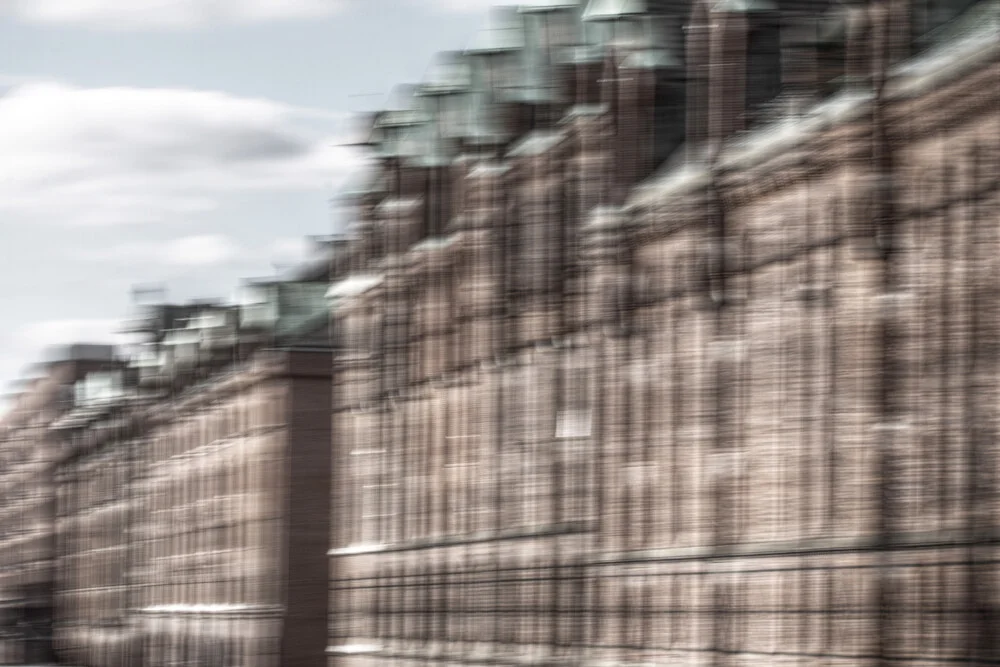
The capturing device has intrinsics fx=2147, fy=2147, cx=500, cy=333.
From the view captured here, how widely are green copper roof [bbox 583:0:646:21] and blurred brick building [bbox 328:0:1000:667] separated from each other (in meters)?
0.07

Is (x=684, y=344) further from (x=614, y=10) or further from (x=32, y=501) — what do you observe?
(x=32, y=501)

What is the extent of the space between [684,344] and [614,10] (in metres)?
5.05

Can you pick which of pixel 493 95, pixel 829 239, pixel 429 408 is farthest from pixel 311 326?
pixel 829 239

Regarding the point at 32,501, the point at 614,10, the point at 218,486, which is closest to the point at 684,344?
the point at 614,10

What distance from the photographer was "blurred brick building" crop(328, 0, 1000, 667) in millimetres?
18422

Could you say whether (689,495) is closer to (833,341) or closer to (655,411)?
(655,411)

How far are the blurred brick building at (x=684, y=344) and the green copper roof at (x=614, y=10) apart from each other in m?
0.07

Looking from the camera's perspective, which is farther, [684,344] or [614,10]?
[614,10]

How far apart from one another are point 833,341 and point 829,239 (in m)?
1.19

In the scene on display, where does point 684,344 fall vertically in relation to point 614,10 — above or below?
below

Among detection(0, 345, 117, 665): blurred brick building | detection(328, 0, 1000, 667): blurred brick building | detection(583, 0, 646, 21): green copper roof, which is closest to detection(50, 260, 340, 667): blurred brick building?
detection(0, 345, 117, 665): blurred brick building

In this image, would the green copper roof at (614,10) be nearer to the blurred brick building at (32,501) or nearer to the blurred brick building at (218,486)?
the blurred brick building at (218,486)

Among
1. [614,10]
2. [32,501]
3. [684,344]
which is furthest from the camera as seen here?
[32,501]

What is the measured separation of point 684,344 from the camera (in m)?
26.4
